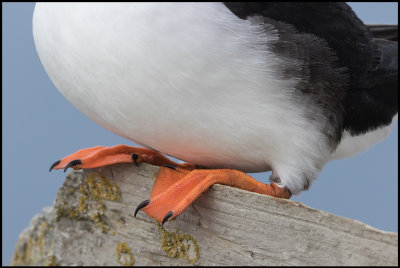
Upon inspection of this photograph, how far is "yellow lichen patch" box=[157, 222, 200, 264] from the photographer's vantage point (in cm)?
113

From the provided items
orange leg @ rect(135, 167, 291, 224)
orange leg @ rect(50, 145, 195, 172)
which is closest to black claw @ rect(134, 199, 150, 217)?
orange leg @ rect(135, 167, 291, 224)

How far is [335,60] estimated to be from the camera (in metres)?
1.15

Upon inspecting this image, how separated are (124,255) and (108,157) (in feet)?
0.71

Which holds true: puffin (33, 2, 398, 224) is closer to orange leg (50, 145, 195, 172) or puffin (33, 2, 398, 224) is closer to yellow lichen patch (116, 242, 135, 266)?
orange leg (50, 145, 195, 172)

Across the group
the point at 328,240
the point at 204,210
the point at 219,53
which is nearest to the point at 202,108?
the point at 219,53

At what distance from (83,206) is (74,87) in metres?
0.30

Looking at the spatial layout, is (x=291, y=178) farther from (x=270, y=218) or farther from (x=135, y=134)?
(x=135, y=134)

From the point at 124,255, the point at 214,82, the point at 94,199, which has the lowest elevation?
the point at 124,255

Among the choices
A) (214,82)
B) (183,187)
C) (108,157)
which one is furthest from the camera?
(108,157)

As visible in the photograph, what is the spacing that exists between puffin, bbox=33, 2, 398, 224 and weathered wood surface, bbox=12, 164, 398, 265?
57 mm

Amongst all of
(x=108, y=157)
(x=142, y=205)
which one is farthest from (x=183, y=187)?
(x=108, y=157)

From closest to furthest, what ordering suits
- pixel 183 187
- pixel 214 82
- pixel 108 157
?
pixel 214 82, pixel 183 187, pixel 108 157

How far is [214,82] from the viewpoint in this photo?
1.03 m

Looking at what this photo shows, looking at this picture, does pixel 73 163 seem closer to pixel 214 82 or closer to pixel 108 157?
pixel 108 157
